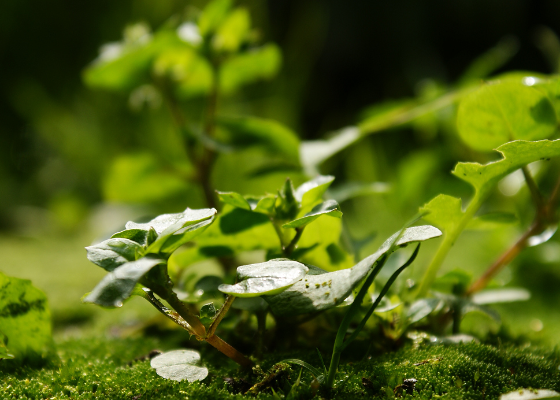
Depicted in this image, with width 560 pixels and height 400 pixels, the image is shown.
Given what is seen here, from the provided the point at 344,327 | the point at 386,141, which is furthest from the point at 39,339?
the point at 386,141

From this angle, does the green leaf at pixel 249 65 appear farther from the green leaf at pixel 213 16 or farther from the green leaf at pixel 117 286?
the green leaf at pixel 117 286

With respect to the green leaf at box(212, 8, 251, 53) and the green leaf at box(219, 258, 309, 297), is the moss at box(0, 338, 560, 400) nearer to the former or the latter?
the green leaf at box(219, 258, 309, 297)

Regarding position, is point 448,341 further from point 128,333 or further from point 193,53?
point 193,53

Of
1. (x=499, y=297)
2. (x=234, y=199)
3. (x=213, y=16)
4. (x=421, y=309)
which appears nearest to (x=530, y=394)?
A: (x=421, y=309)

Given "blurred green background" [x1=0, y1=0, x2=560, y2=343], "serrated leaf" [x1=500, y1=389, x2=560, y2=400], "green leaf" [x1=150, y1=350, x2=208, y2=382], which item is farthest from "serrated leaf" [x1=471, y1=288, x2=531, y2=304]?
"green leaf" [x1=150, y1=350, x2=208, y2=382]

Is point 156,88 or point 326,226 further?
point 156,88

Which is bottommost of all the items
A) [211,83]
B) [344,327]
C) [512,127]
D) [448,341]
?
[448,341]
